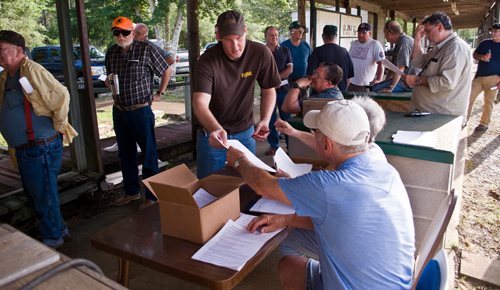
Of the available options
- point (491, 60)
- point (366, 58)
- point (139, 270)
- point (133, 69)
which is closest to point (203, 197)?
point (139, 270)

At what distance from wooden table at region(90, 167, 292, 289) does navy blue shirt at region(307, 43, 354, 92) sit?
3.55 metres

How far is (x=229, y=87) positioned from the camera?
2623mm

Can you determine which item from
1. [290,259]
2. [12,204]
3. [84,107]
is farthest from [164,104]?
[290,259]

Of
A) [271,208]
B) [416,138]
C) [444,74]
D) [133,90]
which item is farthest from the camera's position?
[133,90]

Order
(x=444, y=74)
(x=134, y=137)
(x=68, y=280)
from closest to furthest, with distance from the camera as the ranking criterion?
(x=68, y=280), (x=444, y=74), (x=134, y=137)

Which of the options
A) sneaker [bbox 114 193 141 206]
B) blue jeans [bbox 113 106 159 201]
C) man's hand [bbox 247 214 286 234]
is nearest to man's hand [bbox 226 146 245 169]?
man's hand [bbox 247 214 286 234]

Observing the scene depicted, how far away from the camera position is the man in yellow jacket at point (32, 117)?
8.60ft

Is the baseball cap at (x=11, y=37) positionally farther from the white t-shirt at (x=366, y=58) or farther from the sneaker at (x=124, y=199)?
the white t-shirt at (x=366, y=58)

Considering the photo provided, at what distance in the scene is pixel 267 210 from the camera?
1.71 meters

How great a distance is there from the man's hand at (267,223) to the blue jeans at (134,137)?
228cm

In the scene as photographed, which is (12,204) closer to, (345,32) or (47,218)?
(47,218)

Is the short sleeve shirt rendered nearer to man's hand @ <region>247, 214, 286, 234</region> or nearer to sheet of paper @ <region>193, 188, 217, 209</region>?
sheet of paper @ <region>193, 188, 217, 209</region>

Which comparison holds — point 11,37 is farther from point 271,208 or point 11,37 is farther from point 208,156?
point 271,208

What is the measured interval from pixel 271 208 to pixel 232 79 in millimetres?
1236
